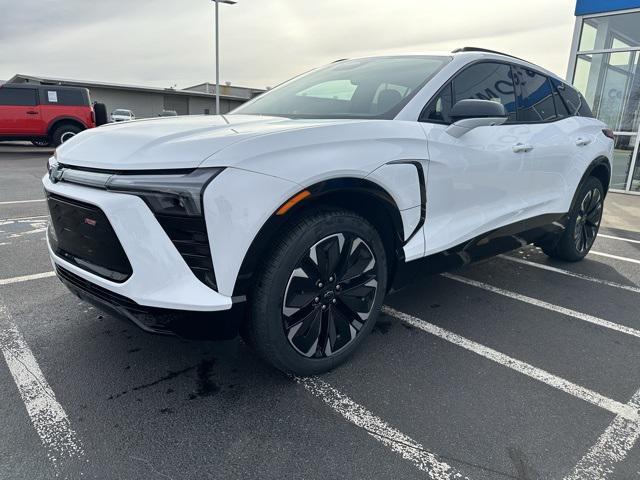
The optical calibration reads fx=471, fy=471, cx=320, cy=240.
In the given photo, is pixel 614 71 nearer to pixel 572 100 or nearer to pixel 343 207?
pixel 572 100

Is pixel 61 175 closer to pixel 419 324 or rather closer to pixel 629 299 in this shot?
pixel 419 324

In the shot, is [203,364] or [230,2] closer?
[203,364]

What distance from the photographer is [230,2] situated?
57.2ft

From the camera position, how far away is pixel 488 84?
10.6ft

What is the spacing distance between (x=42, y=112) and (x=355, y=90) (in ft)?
45.4

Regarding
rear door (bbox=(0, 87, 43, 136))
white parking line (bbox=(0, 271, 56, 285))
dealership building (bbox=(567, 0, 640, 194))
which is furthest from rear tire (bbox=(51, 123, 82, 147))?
dealership building (bbox=(567, 0, 640, 194))

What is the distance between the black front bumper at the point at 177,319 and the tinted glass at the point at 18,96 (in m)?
14.3

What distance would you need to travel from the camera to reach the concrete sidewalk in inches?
281

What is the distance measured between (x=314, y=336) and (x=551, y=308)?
217 cm

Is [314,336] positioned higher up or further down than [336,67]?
further down

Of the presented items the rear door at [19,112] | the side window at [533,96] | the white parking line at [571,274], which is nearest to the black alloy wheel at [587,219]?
the white parking line at [571,274]

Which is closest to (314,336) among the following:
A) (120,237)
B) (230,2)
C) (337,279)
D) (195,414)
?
(337,279)

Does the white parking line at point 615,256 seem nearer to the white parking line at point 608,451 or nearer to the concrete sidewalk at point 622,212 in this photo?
the concrete sidewalk at point 622,212

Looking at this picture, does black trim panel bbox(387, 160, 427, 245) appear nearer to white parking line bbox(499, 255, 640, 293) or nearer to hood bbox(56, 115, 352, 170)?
hood bbox(56, 115, 352, 170)
